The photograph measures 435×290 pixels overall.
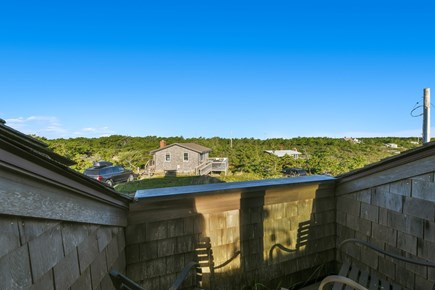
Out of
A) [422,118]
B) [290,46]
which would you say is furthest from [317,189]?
[290,46]

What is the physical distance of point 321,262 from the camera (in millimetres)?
2881

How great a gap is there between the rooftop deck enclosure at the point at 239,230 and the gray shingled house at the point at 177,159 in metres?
19.0

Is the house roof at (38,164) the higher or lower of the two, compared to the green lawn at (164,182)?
higher

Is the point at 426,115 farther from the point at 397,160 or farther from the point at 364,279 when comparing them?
the point at 364,279

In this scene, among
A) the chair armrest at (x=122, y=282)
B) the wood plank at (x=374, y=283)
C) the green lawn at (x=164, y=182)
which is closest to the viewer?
the chair armrest at (x=122, y=282)

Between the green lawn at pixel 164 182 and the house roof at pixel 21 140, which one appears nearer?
the house roof at pixel 21 140

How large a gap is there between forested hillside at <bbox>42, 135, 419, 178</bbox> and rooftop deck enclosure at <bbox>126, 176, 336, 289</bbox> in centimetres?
983

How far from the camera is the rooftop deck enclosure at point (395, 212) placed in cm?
199

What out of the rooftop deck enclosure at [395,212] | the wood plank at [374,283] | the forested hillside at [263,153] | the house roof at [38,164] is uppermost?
the house roof at [38,164]

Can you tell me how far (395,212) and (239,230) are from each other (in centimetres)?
142

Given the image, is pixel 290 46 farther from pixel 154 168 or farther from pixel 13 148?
pixel 13 148

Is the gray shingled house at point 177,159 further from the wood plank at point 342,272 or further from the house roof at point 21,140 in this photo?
the house roof at point 21,140

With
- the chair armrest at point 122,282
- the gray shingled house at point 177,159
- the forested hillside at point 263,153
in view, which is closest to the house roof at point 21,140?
the chair armrest at point 122,282

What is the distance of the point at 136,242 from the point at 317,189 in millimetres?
1929
